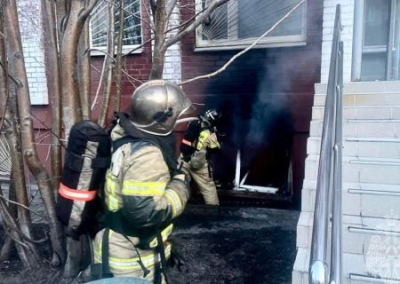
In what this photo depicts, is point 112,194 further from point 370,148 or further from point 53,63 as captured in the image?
point 370,148

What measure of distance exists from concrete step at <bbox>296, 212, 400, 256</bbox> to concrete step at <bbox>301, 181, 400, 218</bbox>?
0.06 meters

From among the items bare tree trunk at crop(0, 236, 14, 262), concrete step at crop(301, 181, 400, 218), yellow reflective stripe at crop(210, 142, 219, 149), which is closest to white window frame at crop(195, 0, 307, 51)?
yellow reflective stripe at crop(210, 142, 219, 149)

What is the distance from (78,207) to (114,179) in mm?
290

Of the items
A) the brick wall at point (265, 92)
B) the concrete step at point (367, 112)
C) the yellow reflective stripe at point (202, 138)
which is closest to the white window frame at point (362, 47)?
the brick wall at point (265, 92)

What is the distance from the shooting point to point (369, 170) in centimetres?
301

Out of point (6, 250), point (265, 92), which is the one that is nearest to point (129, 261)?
point (6, 250)

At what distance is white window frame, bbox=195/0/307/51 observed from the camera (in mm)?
5367

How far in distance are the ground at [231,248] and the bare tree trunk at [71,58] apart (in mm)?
1502

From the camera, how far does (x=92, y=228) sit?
2326mm

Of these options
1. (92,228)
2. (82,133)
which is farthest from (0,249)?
(82,133)

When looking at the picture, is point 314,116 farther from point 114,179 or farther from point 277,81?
point 114,179

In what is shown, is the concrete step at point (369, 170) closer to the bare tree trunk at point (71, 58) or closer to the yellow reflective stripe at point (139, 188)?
the yellow reflective stripe at point (139, 188)

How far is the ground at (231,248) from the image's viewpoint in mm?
3305

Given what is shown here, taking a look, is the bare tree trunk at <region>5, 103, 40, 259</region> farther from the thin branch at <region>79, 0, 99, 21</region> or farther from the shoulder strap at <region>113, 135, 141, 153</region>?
the shoulder strap at <region>113, 135, 141, 153</region>
